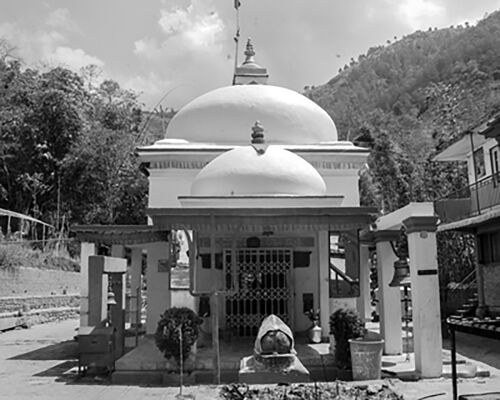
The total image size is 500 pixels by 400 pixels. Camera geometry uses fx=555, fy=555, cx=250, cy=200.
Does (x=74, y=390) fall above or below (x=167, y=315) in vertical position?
below

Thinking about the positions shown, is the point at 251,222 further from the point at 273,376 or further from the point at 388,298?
the point at 388,298

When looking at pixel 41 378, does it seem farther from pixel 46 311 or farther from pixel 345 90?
pixel 345 90

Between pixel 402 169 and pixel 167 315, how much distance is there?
3073 centimetres

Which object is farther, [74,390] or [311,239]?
[311,239]

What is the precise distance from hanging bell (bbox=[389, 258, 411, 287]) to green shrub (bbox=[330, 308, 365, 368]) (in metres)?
1.28

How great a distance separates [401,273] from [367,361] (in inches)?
86.6

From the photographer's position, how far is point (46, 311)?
24.2 metres

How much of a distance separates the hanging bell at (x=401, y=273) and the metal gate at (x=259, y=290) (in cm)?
285

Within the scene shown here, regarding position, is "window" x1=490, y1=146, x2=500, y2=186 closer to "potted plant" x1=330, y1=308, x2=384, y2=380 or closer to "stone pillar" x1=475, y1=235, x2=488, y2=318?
"stone pillar" x1=475, y1=235, x2=488, y2=318

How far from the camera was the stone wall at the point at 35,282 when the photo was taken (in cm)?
2261

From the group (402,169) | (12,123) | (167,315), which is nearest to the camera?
(167,315)

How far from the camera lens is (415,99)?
3654 inches

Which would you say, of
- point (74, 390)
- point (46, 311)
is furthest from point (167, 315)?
point (46, 311)

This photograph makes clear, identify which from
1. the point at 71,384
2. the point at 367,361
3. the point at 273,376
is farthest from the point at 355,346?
the point at 71,384
